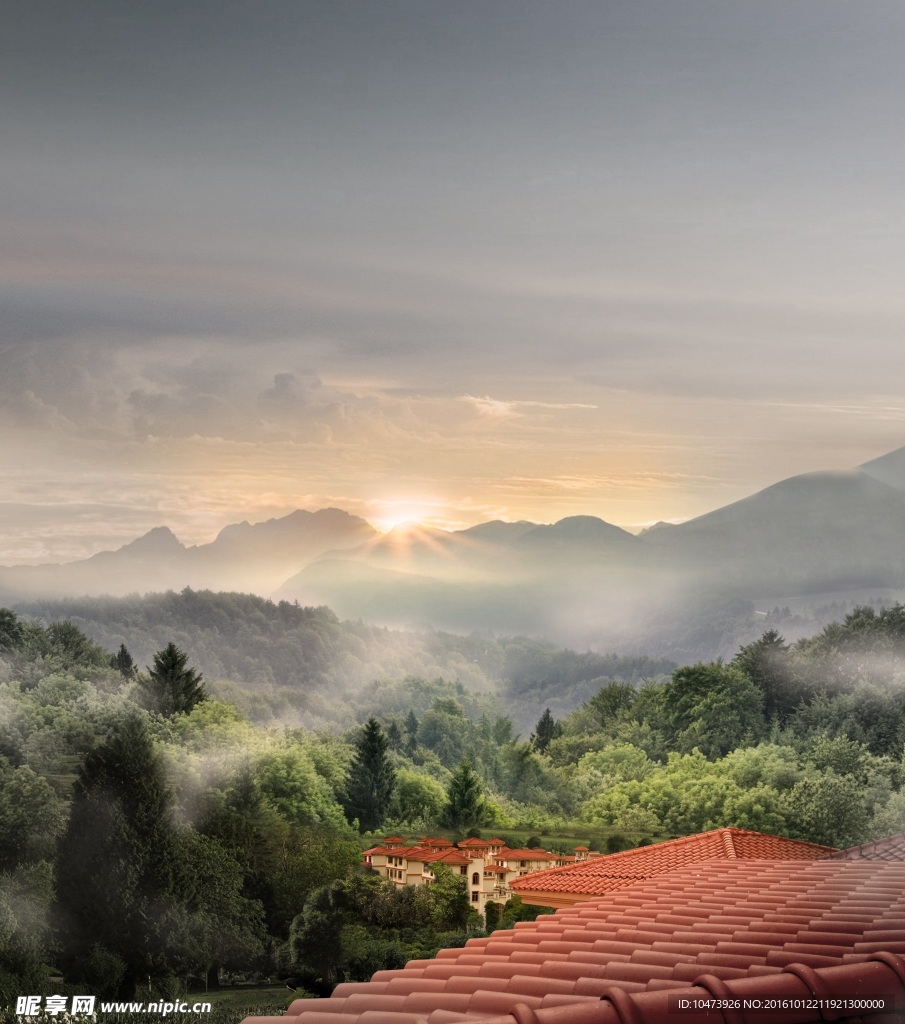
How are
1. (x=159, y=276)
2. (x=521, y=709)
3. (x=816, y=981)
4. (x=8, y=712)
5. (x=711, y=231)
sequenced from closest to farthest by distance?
1. (x=816, y=981)
2. (x=711, y=231)
3. (x=159, y=276)
4. (x=8, y=712)
5. (x=521, y=709)

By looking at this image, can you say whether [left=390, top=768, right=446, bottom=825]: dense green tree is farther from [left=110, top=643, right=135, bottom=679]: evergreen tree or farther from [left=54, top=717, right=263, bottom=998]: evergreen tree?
[left=110, top=643, right=135, bottom=679]: evergreen tree

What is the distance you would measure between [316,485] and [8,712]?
5183 millimetres

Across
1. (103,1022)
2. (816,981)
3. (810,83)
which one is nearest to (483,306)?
(810,83)

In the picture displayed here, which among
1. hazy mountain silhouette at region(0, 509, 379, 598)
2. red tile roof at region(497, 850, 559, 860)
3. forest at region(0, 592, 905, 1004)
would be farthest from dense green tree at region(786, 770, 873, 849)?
hazy mountain silhouette at region(0, 509, 379, 598)

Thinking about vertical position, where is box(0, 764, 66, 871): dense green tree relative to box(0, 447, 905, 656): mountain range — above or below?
below

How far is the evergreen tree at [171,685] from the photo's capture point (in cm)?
1681

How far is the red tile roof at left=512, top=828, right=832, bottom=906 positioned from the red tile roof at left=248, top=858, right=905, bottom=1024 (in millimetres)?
5524

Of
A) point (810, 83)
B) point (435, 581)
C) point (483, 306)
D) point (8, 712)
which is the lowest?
point (8, 712)

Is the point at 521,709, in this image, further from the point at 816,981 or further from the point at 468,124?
the point at 816,981

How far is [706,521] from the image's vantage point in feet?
60.5

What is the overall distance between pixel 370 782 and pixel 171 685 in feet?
10.4

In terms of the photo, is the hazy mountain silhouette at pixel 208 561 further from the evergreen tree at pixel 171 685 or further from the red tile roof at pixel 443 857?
the red tile roof at pixel 443 857

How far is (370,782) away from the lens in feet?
56.3

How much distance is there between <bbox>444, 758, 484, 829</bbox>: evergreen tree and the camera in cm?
1711
